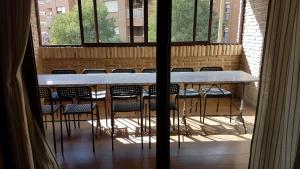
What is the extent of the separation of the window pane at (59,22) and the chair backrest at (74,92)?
6.56 feet

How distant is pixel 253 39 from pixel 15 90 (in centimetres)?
385

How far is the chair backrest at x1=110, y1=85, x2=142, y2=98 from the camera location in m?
2.81

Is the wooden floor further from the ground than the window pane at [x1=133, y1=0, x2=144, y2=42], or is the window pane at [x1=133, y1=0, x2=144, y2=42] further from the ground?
the window pane at [x1=133, y1=0, x2=144, y2=42]

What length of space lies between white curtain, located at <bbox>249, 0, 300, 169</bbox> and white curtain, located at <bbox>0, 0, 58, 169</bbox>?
160 centimetres

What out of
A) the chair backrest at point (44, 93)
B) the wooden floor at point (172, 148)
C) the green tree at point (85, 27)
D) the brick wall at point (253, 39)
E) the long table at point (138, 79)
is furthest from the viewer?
the green tree at point (85, 27)

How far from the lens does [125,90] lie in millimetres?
2820

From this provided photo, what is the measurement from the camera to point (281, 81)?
5.45 feet

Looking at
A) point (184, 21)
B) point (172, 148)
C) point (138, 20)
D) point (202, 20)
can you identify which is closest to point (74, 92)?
point (172, 148)

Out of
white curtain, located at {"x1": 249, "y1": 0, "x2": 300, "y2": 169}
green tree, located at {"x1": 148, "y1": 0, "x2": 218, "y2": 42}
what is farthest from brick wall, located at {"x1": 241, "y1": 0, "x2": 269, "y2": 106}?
white curtain, located at {"x1": 249, "y1": 0, "x2": 300, "y2": 169}

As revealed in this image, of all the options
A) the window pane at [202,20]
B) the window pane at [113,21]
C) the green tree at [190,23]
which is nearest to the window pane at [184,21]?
the green tree at [190,23]

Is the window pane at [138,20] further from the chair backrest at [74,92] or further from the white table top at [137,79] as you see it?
the chair backrest at [74,92]

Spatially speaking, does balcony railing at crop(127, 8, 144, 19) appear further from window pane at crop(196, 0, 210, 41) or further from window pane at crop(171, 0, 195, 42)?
window pane at crop(196, 0, 210, 41)

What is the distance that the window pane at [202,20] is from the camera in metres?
4.55

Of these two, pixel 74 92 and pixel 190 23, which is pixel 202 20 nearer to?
pixel 190 23
